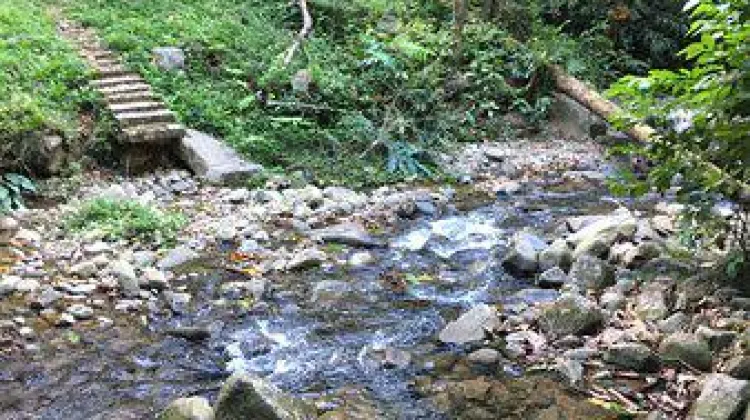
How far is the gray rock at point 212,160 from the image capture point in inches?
342

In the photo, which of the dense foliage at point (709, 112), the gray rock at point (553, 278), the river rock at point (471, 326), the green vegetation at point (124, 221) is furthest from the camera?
the green vegetation at point (124, 221)

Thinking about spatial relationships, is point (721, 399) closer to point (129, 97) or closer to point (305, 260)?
point (305, 260)

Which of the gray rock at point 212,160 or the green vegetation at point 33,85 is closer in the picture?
the green vegetation at point 33,85

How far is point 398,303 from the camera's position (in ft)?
19.5

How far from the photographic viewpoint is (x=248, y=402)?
3898 millimetres

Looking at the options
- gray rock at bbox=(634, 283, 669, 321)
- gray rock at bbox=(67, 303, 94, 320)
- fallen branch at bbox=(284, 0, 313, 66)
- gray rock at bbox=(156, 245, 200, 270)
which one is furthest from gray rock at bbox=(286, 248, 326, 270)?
fallen branch at bbox=(284, 0, 313, 66)

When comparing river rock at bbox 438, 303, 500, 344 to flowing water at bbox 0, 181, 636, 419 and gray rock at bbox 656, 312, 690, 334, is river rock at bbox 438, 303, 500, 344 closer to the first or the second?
flowing water at bbox 0, 181, 636, 419

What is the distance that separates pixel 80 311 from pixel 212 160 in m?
3.62

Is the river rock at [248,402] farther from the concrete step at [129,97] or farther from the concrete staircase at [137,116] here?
the concrete step at [129,97]

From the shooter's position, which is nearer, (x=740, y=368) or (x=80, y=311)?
(x=740, y=368)

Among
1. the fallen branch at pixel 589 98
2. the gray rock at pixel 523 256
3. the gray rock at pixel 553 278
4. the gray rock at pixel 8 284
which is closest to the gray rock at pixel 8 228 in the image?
the gray rock at pixel 8 284

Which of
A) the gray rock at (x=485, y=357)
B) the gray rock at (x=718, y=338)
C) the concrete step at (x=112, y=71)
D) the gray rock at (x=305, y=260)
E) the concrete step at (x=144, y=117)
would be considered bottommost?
the gray rock at (x=305, y=260)

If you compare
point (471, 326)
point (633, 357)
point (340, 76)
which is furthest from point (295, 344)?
point (340, 76)

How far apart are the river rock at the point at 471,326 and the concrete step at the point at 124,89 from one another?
5.90 meters
